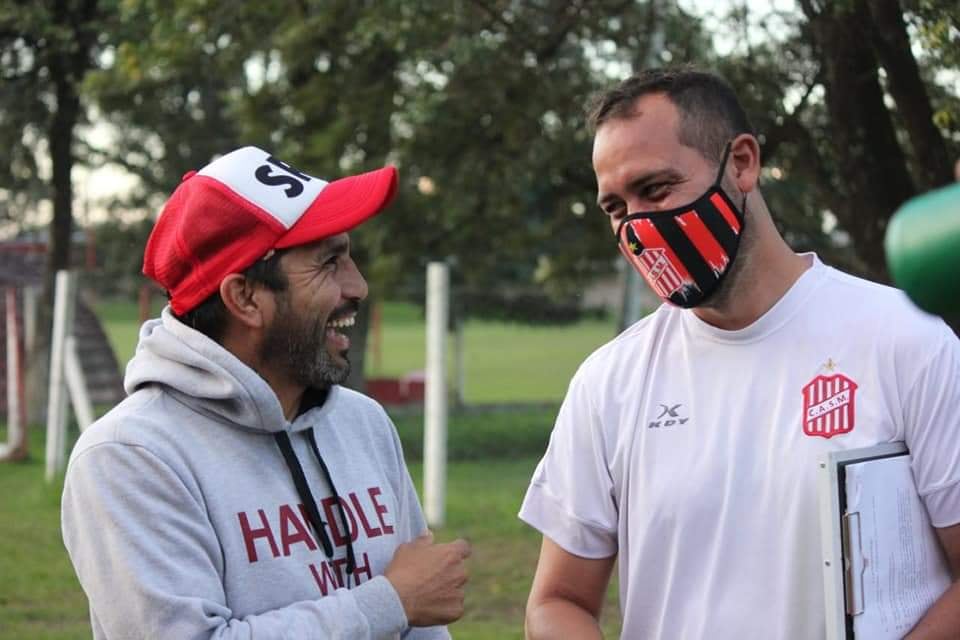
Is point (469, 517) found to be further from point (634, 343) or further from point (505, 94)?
point (634, 343)

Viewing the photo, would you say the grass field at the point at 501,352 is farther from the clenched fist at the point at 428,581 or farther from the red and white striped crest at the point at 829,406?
the red and white striped crest at the point at 829,406

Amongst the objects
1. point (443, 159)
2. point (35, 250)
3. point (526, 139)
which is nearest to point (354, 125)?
point (443, 159)

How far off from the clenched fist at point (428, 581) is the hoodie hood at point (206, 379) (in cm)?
39

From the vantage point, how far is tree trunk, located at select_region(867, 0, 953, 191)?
20.7 feet

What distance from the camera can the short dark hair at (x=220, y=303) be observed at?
9.41ft

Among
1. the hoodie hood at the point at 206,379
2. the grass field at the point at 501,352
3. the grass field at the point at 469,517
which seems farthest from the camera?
the grass field at the point at 501,352

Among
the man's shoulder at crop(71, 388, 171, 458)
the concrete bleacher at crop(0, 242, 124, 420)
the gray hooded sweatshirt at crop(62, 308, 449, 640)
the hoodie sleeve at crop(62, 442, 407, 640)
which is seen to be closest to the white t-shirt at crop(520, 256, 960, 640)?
the gray hooded sweatshirt at crop(62, 308, 449, 640)

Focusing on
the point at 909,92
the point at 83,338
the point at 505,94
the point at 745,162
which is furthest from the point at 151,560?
the point at 83,338

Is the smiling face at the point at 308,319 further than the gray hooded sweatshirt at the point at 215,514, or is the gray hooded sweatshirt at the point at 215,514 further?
the smiling face at the point at 308,319

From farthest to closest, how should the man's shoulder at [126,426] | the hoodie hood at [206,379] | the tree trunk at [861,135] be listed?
the tree trunk at [861,135]
the hoodie hood at [206,379]
the man's shoulder at [126,426]

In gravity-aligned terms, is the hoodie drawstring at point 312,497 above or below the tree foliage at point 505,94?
below

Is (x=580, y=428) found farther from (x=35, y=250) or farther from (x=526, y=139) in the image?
(x=35, y=250)

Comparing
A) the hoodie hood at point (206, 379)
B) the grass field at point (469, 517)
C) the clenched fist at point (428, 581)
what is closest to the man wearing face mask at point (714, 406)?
the clenched fist at point (428, 581)

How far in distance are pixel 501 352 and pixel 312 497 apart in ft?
120
